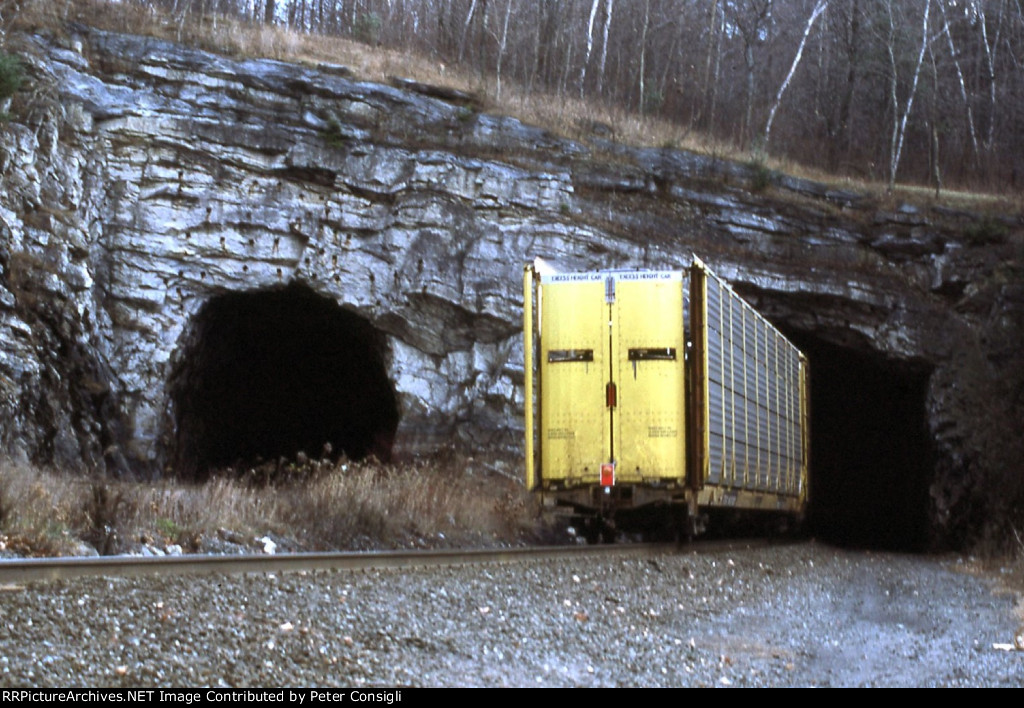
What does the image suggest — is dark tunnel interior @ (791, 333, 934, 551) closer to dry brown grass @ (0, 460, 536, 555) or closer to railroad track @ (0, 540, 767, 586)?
dry brown grass @ (0, 460, 536, 555)

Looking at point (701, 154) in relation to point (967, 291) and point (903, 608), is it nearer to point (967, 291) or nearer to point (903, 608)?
point (967, 291)

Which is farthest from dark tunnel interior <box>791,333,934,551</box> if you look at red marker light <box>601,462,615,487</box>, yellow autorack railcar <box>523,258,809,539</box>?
red marker light <box>601,462,615,487</box>

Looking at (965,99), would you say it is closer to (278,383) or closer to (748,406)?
(748,406)

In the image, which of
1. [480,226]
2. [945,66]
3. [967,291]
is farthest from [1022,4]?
[480,226]

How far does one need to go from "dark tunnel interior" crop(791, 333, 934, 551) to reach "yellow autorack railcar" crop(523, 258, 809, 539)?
12682 millimetres

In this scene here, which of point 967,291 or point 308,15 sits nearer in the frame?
point 967,291

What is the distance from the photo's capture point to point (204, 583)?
7.06 meters

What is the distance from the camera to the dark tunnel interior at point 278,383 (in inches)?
863

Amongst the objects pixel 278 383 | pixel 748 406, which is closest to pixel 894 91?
pixel 748 406

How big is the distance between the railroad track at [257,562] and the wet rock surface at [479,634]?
0.31 m

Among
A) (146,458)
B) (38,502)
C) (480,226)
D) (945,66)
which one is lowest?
(146,458)

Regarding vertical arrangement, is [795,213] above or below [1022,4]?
below

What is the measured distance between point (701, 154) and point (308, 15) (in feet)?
60.0

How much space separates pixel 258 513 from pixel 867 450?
21622mm
